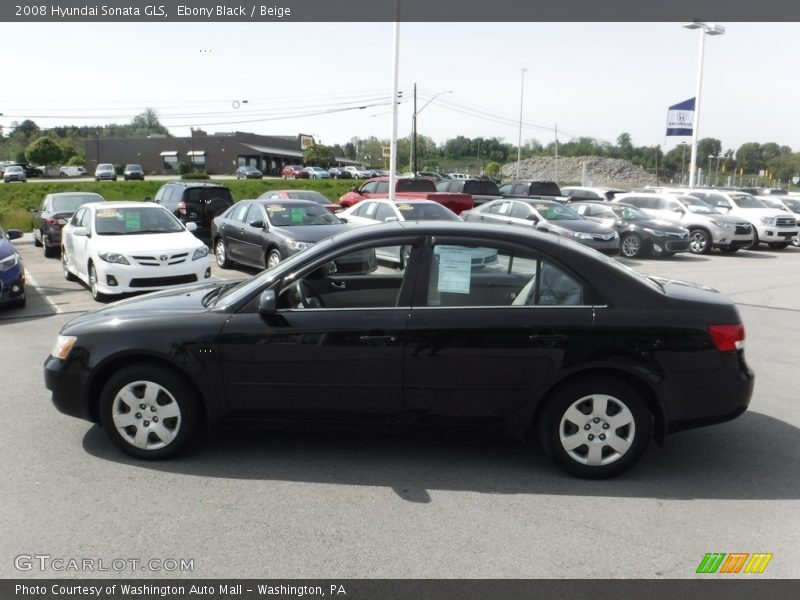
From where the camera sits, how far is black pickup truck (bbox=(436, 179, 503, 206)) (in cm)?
2591

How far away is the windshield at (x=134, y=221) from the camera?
11359mm

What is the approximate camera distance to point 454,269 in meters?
4.52

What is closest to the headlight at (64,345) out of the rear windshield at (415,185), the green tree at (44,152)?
the rear windshield at (415,185)

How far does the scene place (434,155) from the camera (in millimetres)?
148500

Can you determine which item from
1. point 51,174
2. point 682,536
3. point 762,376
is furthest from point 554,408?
point 51,174

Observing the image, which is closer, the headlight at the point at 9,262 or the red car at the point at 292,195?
the headlight at the point at 9,262

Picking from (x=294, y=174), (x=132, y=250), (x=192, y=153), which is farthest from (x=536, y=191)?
(x=192, y=153)

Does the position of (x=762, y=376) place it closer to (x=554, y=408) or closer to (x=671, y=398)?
(x=671, y=398)

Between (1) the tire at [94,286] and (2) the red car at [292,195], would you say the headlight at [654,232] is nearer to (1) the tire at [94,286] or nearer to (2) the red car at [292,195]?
(2) the red car at [292,195]

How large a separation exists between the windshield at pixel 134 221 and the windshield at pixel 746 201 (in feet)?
63.5

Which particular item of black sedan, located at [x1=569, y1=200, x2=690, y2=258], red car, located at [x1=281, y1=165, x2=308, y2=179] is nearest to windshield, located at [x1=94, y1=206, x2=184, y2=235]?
black sedan, located at [x1=569, y1=200, x2=690, y2=258]

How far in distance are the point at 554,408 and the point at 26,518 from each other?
3.15 metres

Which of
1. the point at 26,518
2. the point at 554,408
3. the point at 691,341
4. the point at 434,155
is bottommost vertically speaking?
the point at 26,518

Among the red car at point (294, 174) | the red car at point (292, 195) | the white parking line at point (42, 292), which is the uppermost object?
the red car at point (294, 174)
